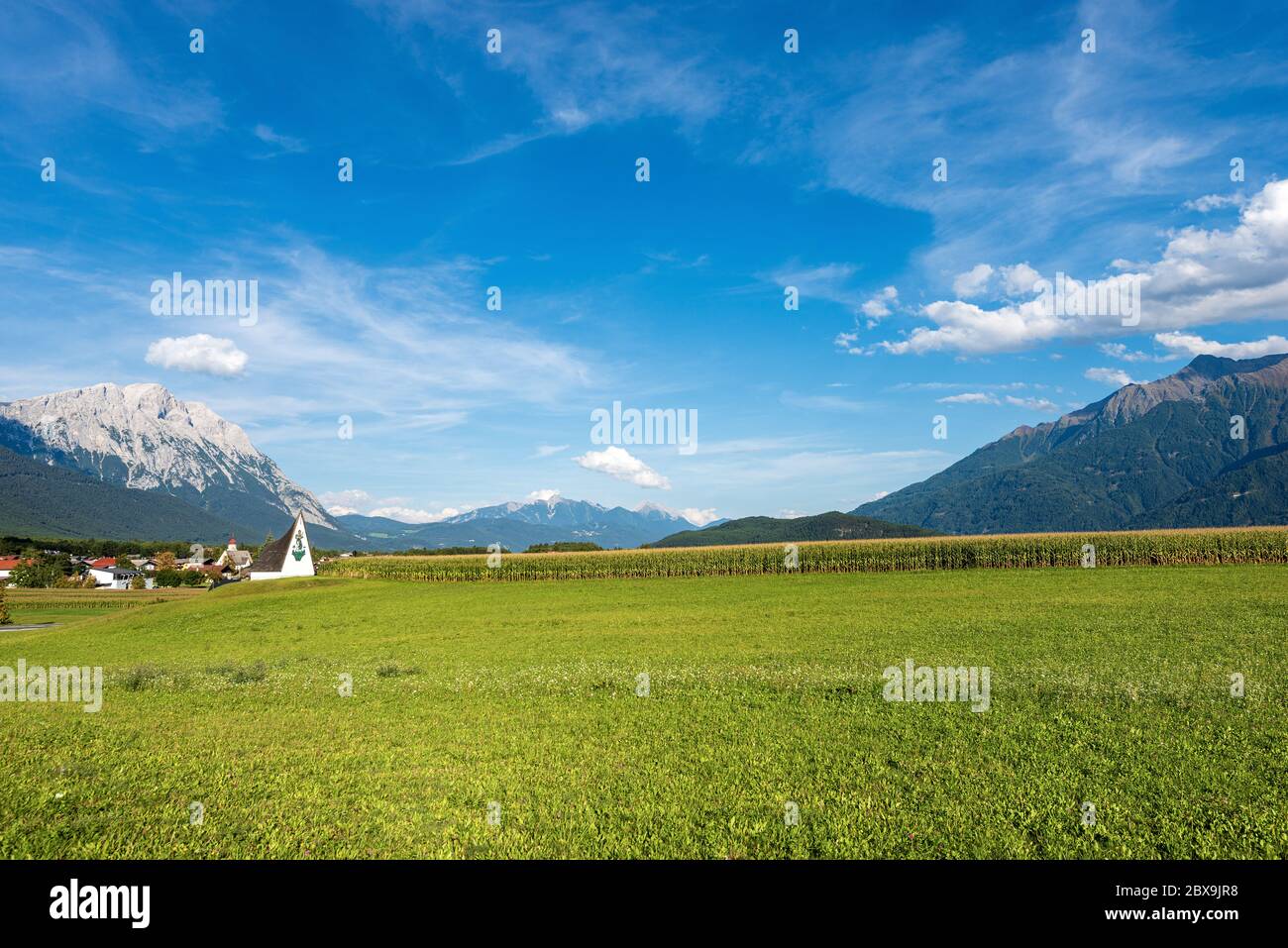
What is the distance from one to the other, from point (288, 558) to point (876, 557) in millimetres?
66556

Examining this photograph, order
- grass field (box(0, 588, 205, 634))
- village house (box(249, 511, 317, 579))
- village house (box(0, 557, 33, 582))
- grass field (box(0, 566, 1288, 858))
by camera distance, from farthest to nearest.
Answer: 1. village house (box(0, 557, 33, 582))
2. village house (box(249, 511, 317, 579))
3. grass field (box(0, 588, 205, 634))
4. grass field (box(0, 566, 1288, 858))

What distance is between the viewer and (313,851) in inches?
332

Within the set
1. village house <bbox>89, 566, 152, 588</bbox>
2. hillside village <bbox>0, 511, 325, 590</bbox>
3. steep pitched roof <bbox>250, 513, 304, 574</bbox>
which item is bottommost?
village house <bbox>89, 566, 152, 588</bbox>

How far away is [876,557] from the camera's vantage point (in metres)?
63.4

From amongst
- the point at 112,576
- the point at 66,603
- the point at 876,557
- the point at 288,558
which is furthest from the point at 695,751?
the point at 112,576

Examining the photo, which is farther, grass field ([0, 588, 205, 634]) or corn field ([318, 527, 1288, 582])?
grass field ([0, 588, 205, 634])

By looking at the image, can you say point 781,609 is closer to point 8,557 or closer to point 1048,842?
point 1048,842

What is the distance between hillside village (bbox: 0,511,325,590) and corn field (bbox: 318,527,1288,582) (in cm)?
675

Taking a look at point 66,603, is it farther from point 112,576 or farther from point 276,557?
point 112,576

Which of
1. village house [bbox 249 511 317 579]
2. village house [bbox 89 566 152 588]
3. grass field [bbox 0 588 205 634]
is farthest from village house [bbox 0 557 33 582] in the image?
village house [bbox 249 511 317 579]

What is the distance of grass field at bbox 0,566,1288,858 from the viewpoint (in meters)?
8.68

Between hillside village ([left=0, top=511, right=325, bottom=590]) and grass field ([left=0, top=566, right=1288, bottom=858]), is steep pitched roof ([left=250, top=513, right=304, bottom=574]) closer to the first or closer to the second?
hillside village ([left=0, top=511, right=325, bottom=590])

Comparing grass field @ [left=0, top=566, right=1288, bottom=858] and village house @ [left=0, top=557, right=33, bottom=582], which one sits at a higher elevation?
grass field @ [left=0, top=566, right=1288, bottom=858]
